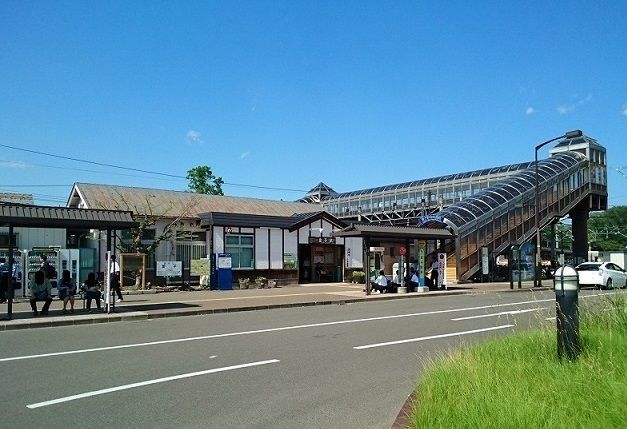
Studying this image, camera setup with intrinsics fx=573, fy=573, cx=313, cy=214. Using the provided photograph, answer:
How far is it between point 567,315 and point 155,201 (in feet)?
112

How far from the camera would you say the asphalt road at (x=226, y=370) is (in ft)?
22.3

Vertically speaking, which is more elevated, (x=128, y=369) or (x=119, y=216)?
(x=119, y=216)

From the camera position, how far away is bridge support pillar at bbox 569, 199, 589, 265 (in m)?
53.6

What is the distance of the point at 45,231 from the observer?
32219 millimetres

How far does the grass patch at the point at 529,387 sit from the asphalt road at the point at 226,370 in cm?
81

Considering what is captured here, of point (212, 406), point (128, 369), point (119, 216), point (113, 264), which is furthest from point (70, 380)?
point (113, 264)

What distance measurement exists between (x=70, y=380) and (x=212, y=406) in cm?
293

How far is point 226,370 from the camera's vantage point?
9.32 meters

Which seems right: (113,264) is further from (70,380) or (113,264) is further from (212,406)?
(212,406)

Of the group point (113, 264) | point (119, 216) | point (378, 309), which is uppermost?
point (119, 216)

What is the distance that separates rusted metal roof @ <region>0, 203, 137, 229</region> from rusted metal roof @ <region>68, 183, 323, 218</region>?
616 inches

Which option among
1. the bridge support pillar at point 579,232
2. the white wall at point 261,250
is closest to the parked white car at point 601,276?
the white wall at point 261,250

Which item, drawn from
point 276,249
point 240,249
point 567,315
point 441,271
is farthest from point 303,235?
point 567,315

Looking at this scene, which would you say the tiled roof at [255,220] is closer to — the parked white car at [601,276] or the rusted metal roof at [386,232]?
the rusted metal roof at [386,232]
